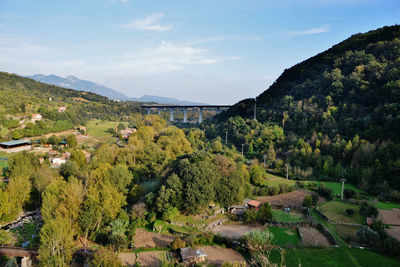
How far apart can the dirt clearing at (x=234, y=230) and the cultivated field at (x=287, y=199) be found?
498cm

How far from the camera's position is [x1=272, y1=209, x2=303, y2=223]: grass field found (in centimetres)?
2122

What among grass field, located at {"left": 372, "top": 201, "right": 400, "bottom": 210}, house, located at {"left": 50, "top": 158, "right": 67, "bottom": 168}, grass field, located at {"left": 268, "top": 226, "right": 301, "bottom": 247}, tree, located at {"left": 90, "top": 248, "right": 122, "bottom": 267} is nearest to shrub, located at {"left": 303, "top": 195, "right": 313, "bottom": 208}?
grass field, located at {"left": 268, "top": 226, "right": 301, "bottom": 247}

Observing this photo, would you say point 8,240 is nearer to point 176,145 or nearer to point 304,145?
point 176,145

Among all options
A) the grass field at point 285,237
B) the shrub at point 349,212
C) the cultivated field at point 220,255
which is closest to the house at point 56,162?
the cultivated field at point 220,255

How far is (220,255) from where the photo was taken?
1638cm

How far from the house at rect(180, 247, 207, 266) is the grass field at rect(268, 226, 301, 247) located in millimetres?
5299

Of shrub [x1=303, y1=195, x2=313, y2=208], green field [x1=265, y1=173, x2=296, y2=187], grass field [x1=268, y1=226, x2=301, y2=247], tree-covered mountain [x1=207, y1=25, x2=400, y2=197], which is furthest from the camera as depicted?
green field [x1=265, y1=173, x2=296, y2=187]

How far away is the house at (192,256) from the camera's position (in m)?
15.1

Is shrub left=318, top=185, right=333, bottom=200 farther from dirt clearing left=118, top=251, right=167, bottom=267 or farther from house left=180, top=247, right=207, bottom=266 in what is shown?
dirt clearing left=118, top=251, right=167, bottom=267

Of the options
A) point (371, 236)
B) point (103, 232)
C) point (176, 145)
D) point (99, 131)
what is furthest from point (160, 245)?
point (99, 131)

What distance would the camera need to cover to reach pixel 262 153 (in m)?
41.2

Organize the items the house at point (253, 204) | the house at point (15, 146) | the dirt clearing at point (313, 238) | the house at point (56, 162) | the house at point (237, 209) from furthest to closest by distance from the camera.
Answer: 1. the house at point (15, 146)
2. the house at point (56, 162)
3. the house at point (253, 204)
4. the house at point (237, 209)
5. the dirt clearing at point (313, 238)

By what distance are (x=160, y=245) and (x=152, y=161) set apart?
14.9 metres

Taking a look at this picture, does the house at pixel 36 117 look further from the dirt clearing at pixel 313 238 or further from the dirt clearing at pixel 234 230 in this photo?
the dirt clearing at pixel 313 238
